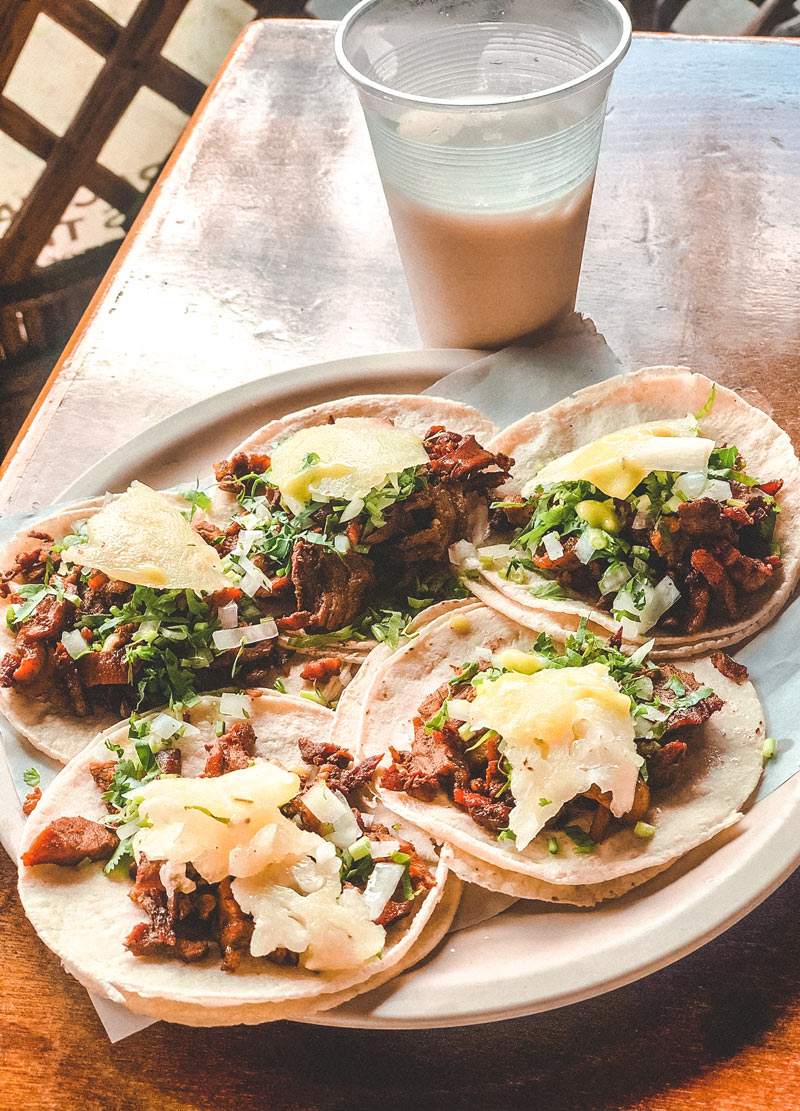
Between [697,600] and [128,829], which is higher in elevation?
[697,600]

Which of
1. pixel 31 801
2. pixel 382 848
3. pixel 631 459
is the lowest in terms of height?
pixel 31 801

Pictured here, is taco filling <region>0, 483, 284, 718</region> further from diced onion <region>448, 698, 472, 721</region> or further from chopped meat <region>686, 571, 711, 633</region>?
chopped meat <region>686, 571, 711, 633</region>

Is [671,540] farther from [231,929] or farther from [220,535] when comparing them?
[231,929]

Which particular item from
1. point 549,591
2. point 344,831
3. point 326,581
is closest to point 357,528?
point 326,581

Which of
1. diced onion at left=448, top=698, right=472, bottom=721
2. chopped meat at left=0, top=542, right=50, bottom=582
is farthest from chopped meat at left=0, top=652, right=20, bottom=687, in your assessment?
diced onion at left=448, top=698, right=472, bottom=721

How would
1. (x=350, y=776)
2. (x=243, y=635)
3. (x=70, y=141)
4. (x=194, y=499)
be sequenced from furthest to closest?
1. (x=70, y=141)
2. (x=194, y=499)
3. (x=243, y=635)
4. (x=350, y=776)

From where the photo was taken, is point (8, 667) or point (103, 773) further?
point (8, 667)

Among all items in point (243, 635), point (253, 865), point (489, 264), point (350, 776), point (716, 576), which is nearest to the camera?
point (253, 865)

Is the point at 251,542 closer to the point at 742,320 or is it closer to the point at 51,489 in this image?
the point at 51,489
